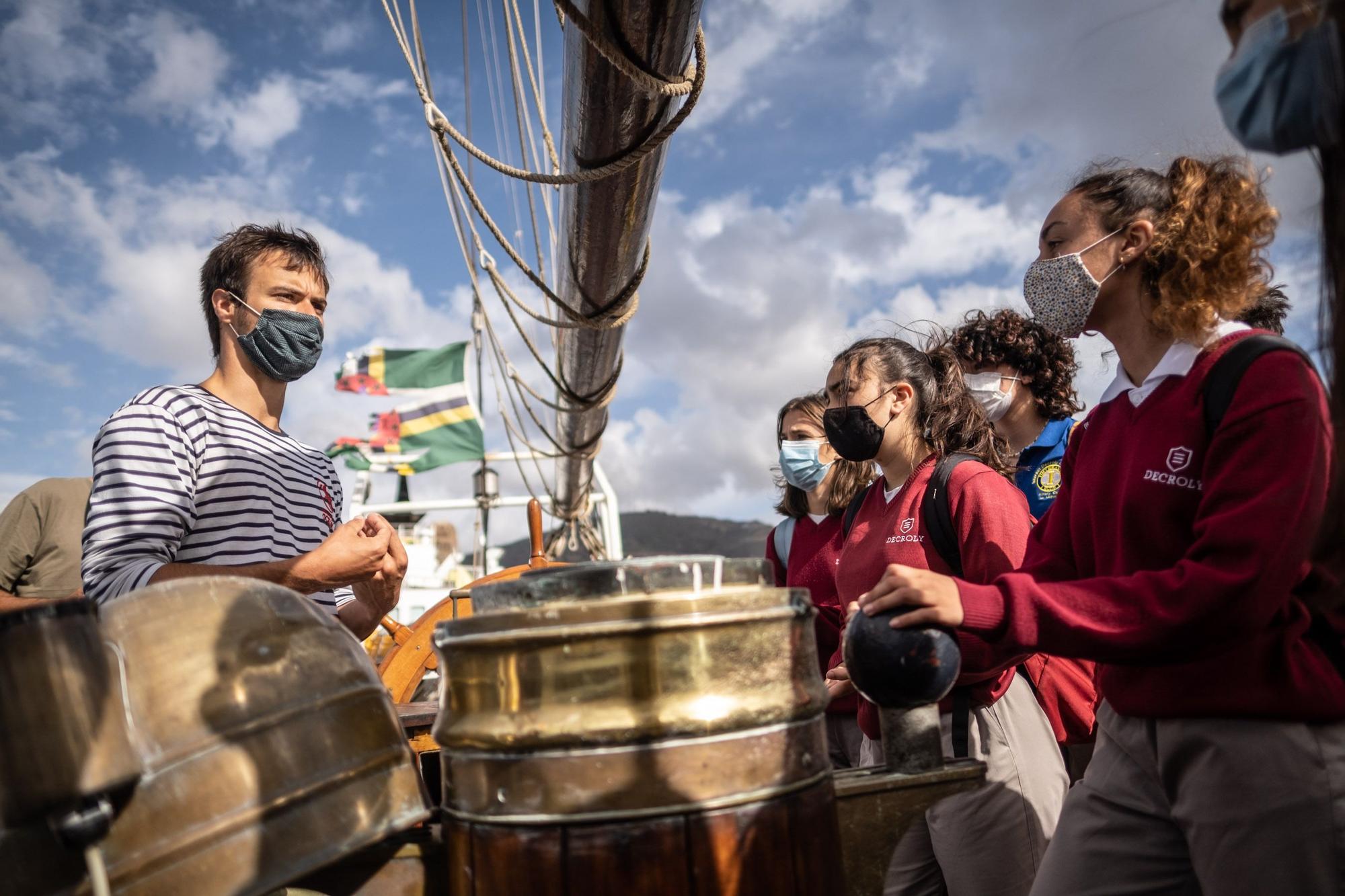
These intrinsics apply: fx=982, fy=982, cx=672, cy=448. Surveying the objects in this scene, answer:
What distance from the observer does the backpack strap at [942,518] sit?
7.30 feet

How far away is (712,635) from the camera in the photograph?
0.87 meters

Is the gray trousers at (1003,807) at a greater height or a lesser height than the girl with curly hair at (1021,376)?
lesser

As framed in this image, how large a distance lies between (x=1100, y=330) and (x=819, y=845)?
126cm

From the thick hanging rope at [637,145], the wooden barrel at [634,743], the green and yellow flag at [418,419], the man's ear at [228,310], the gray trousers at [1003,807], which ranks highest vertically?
the green and yellow flag at [418,419]

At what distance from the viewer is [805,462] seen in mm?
3457

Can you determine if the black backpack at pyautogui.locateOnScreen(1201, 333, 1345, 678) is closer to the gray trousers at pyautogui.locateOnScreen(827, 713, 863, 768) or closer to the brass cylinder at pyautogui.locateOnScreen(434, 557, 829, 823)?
the brass cylinder at pyautogui.locateOnScreen(434, 557, 829, 823)

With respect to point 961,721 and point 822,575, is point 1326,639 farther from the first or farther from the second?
point 822,575

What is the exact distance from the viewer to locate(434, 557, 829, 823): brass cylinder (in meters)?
0.84

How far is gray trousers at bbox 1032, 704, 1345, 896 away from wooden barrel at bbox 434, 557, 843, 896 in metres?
0.74

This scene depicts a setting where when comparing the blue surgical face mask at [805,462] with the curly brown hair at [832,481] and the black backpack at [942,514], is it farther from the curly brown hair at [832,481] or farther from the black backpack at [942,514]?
the black backpack at [942,514]

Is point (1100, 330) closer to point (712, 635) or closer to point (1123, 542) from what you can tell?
point (1123, 542)

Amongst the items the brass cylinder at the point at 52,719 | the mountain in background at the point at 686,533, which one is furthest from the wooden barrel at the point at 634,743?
the mountain in background at the point at 686,533

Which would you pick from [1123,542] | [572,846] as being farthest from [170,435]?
[1123,542]

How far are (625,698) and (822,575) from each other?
2460mm
